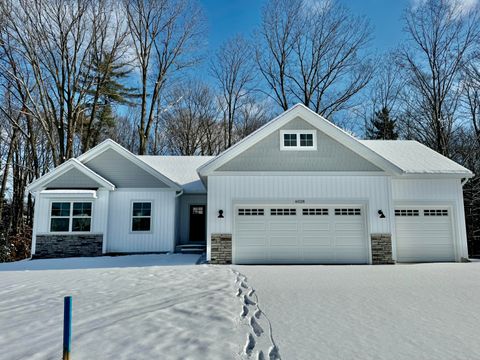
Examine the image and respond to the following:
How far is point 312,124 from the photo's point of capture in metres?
10.9

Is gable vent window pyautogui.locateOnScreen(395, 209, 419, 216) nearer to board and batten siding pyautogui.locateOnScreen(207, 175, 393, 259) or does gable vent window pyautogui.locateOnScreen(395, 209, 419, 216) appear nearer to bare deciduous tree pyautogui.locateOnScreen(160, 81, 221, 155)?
board and batten siding pyautogui.locateOnScreen(207, 175, 393, 259)

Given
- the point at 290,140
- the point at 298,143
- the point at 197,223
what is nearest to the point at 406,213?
the point at 298,143

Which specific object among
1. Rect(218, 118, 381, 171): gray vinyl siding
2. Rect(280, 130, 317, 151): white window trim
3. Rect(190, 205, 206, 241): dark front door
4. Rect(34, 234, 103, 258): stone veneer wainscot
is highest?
Rect(280, 130, 317, 151): white window trim

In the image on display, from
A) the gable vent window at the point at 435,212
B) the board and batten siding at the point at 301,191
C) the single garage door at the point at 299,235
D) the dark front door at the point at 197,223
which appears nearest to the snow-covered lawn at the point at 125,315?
the single garage door at the point at 299,235

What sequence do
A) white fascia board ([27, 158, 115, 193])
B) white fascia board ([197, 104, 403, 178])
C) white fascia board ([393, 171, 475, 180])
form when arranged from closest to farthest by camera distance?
white fascia board ([197, 104, 403, 178]) < white fascia board ([393, 171, 475, 180]) < white fascia board ([27, 158, 115, 193])

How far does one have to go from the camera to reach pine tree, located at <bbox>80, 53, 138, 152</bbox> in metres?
19.7

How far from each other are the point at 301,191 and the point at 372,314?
5939 mm

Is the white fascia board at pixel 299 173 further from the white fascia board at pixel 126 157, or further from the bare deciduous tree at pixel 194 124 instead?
the bare deciduous tree at pixel 194 124

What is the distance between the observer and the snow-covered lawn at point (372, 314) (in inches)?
140

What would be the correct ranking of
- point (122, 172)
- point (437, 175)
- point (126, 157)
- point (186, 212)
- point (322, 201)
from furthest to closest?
point (186, 212)
point (126, 157)
point (122, 172)
point (437, 175)
point (322, 201)

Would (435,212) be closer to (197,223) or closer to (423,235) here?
(423,235)

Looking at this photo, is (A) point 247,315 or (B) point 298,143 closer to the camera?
(A) point 247,315

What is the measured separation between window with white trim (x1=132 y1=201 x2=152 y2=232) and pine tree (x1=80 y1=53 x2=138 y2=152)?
9.13 m

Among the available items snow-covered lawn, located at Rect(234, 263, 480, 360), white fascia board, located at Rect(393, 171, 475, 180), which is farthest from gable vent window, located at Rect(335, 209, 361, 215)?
snow-covered lawn, located at Rect(234, 263, 480, 360)
